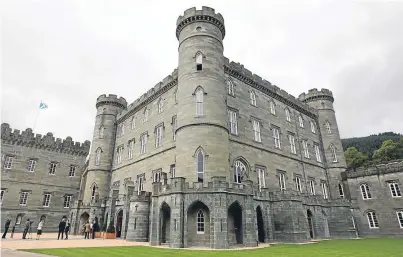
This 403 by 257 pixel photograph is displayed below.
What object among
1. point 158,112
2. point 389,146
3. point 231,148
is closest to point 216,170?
point 231,148

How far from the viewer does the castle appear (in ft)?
58.1

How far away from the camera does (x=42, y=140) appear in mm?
37531

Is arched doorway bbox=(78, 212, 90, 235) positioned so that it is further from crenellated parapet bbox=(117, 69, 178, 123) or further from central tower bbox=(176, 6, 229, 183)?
central tower bbox=(176, 6, 229, 183)

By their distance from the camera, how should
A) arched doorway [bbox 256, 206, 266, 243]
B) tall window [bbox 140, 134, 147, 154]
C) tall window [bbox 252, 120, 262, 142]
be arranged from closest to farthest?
arched doorway [bbox 256, 206, 266, 243]
tall window [bbox 252, 120, 262, 142]
tall window [bbox 140, 134, 147, 154]

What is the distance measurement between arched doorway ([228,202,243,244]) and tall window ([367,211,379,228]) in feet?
66.3

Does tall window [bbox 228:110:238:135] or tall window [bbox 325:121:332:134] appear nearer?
tall window [bbox 228:110:238:135]

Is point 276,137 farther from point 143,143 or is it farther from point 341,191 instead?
point 143,143

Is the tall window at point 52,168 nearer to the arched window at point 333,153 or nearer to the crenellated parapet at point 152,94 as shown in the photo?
the crenellated parapet at point 152,94

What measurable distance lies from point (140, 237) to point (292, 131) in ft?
72.0

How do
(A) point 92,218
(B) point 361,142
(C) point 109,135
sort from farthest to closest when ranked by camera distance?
(B) point 361,142, (C) point 109,135, (A) point 92,218

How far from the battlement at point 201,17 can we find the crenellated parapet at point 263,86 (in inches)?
155

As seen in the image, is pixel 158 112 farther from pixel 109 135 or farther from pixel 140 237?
pixel 140 237

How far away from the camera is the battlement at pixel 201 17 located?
24328mm

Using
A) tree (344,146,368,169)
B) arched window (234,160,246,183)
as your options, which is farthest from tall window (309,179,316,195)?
tree (344,146,368,169)
